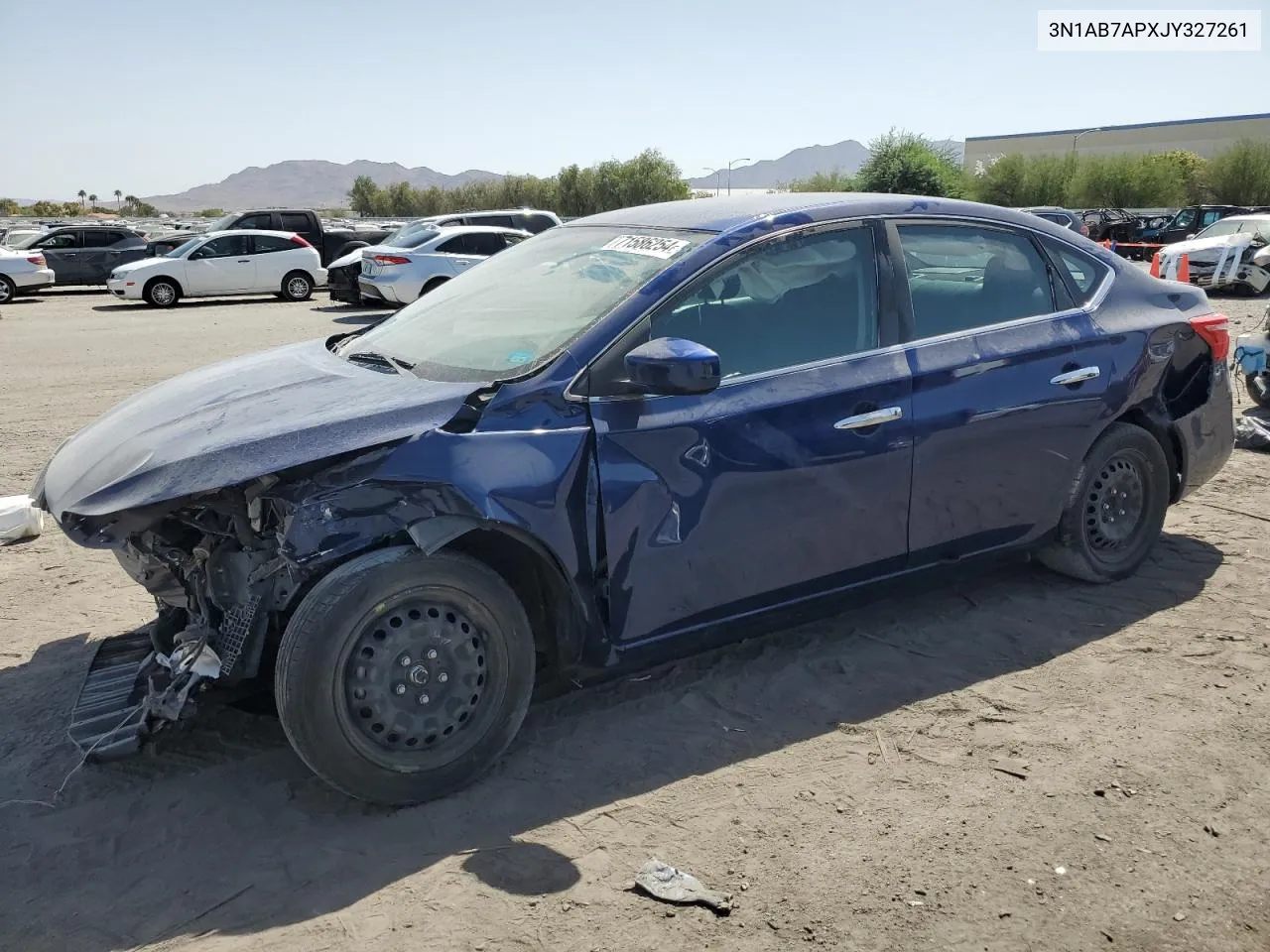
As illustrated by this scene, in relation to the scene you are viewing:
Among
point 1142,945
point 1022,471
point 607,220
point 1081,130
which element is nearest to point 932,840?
point 1142,945

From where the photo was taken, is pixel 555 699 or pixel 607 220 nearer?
pixel 555 699

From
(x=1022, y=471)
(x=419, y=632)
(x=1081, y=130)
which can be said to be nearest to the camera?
(x=419, y=632)

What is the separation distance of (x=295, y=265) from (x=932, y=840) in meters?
21.8

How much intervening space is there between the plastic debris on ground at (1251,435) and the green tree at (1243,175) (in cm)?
5333

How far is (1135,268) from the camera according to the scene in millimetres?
4930

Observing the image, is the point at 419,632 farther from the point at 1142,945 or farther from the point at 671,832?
the point at 1142,945

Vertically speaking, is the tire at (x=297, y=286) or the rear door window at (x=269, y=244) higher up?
the rear door window at (x=269, y=244)

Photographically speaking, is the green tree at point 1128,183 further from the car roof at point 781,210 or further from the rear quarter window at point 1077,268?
the car roof at point 781,210

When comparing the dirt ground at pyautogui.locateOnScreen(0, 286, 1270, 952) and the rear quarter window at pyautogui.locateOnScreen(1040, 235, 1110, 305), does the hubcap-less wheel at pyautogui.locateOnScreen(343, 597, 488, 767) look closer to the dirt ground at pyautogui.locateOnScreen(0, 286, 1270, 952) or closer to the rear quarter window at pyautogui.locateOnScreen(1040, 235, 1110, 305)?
the dirt ground at pyautogui.locateOnScreen(0, 286, 1270, 952)

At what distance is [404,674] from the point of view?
10.4 feet

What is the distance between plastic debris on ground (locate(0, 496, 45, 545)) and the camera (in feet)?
18.9

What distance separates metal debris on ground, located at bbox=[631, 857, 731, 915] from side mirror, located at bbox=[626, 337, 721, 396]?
1401 mm

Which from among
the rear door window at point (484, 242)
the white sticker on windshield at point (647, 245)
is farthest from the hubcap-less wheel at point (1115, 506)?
the rear door window at point (484, 242)

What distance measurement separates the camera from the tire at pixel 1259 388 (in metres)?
8.55
